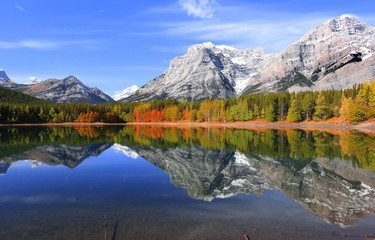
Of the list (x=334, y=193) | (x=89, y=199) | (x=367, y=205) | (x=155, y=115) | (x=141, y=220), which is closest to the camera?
(x=141, y=220)

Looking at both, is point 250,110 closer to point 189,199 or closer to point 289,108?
point 289,108

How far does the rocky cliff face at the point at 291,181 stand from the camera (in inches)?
591

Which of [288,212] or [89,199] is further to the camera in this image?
[89,199]

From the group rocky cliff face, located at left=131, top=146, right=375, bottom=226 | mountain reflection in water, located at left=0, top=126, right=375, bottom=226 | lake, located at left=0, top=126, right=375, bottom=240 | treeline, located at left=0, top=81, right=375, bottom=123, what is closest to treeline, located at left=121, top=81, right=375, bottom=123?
treeline, located at left=0, top=81, right=375, bottom=123

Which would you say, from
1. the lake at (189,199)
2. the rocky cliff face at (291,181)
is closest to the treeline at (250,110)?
the rocky cliff face at (291,181)

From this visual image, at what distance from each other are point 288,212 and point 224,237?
214 inches

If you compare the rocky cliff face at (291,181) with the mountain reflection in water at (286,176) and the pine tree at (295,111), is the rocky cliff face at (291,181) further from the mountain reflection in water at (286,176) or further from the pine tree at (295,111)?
the pine tree at (295,111)

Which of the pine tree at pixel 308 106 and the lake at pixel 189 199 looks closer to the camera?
the lake at pixel 189 199

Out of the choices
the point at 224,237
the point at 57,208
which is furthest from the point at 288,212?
the point at 57,208

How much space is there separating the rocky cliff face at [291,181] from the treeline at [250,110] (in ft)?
286

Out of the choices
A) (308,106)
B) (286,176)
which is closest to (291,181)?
(286,176)

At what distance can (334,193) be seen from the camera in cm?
1772

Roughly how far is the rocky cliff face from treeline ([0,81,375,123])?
286 feet

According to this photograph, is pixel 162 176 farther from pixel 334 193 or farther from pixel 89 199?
pixel 334 193
